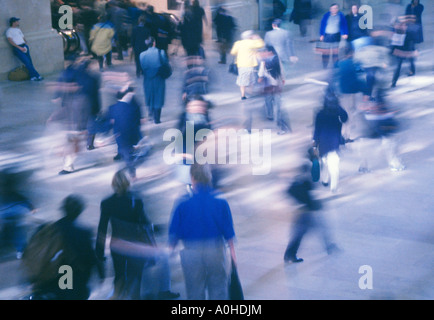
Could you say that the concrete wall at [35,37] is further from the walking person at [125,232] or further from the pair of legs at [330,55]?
the walking person at [125,232]

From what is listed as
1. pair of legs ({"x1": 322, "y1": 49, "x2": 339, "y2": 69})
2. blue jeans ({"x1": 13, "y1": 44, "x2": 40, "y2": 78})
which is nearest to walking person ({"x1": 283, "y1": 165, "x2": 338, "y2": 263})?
pair of legs ({"x1": 322, "y1": 49, "x2": 339, "y2": 69})

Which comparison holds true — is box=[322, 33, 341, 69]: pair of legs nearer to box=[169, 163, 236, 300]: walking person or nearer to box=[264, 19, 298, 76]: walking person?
box=[264, 19, 298, 76]: walking person

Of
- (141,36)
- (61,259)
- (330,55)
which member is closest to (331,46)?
(330,55)

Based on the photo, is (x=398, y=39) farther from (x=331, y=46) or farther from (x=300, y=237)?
(x=300, y=237)

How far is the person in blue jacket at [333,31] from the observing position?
17641 mm

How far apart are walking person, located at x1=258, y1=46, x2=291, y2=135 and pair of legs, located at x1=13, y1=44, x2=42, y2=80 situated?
7.33 m

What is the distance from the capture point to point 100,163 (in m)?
11.6

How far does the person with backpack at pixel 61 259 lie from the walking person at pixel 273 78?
281 inches

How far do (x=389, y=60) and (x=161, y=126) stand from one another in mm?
7075

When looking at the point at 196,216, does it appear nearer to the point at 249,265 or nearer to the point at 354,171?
the point at 249,265

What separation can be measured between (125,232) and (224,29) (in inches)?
560

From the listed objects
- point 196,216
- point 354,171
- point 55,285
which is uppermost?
point 196,216

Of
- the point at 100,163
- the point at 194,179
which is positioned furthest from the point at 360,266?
the point at 100,163

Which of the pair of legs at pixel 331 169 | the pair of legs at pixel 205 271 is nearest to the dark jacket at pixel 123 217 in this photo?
the pair of legs at pixel 205 271
